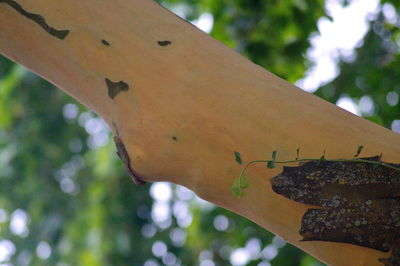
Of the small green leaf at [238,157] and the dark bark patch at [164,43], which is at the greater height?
Answer: the dark bark patch at [164,43]

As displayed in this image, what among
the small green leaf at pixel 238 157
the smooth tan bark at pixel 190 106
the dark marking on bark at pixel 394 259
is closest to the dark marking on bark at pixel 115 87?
the smooth tan bark at pixel 190 106

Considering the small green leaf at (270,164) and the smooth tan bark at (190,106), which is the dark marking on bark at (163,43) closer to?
the smooth tan bark at (190,106)

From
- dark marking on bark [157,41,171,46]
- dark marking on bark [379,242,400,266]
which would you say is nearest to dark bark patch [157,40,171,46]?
dark marking on bark [157,41,171,46]

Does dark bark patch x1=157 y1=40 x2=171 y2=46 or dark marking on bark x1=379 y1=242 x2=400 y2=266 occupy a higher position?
dark bark patch x1=157 y1=40 x2=171 y2=46

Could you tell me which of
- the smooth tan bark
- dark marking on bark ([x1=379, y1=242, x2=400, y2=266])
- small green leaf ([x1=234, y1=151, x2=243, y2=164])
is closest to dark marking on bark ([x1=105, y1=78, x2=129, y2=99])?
the smooth tan bark

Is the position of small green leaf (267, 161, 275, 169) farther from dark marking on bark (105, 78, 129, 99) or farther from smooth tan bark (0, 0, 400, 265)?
dark marking on bark (105, 78, 129, 99)

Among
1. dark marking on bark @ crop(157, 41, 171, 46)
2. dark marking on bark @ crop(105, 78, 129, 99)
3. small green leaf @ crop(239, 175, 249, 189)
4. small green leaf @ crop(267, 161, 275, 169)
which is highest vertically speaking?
dark marking on bark @ crop(157, 41, 171, 46)
